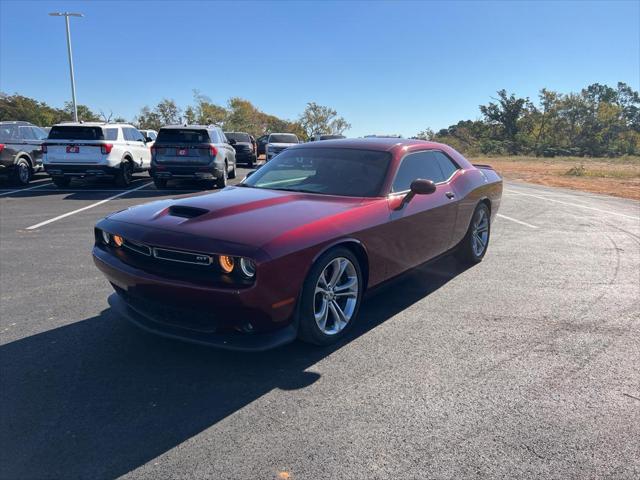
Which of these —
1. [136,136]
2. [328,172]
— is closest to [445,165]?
[328,172]

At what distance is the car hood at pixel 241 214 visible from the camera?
10.7ft

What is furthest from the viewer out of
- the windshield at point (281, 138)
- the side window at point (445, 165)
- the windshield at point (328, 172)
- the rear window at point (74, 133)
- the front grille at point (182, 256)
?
the windshield at point (281, 138)

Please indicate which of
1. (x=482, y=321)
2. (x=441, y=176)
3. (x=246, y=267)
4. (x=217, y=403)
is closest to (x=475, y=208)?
(x=441, y=176)

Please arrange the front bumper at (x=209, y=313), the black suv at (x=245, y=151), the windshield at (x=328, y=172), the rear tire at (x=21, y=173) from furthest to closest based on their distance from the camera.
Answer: the black suv at (x=245, y=151), the rear tire at (x=21, y=173), the windshield at (x=328, y=172), the front bumper at (x=209, y=313)

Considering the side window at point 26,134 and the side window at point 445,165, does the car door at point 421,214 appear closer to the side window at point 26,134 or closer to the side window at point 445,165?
the side window at point 445,165

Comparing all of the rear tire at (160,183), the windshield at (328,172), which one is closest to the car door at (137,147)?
the rear tire at (160,183)

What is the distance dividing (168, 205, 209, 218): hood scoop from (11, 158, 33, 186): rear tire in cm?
1199

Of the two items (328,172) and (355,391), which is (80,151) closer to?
(328,172)

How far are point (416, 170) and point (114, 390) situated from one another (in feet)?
10.7

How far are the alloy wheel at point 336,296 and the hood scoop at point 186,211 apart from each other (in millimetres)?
986

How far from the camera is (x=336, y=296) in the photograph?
12.2 feet

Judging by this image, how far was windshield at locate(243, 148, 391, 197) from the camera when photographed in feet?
14.5

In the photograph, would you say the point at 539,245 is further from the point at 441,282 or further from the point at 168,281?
the point at 168,281

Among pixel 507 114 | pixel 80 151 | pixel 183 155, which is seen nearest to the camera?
pixel 183 155
